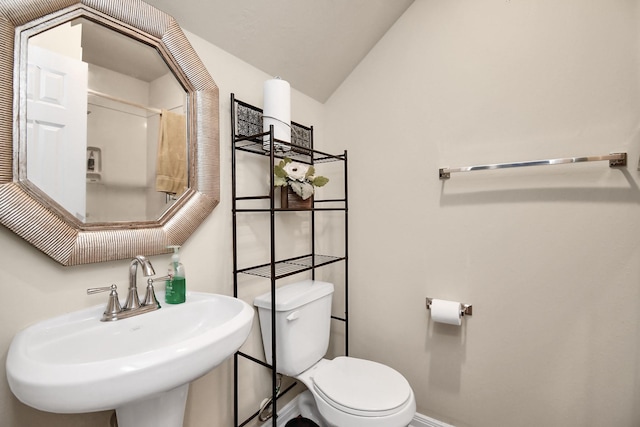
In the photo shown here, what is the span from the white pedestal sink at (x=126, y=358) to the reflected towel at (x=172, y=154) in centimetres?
40

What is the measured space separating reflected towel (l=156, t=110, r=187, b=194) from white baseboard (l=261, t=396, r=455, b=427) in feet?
3.99

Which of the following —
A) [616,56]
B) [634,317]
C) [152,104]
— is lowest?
[634,317]

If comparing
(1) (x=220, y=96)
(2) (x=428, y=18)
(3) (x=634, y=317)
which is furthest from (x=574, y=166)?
(1) (x=220, y=96)

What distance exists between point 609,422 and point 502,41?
5.44 feet

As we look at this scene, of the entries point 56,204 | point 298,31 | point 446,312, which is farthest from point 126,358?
point 298,31

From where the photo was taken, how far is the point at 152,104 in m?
1.05

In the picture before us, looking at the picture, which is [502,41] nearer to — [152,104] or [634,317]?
[634,317]

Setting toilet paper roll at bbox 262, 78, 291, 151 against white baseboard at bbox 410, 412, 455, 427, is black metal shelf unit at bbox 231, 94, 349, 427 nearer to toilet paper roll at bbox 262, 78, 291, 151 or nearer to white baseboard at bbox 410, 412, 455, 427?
toilet paper roll at bbox 262, 78, 291, 151

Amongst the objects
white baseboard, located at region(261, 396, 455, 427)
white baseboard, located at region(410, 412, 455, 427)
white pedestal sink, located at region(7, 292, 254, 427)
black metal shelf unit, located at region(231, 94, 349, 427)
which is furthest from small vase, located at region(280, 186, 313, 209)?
white baseboard, located at region(410, 412, 455, 427)

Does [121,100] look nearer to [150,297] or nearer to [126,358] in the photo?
[150,297]

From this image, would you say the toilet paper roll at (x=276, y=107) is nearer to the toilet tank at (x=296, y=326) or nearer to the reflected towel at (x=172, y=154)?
the reflected towel at (x=172, y=154)

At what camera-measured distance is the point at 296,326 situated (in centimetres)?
139

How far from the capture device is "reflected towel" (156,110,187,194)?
3.51 feet

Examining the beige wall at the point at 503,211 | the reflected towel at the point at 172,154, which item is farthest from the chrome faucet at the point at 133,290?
the beige wall at the point at 503,211
